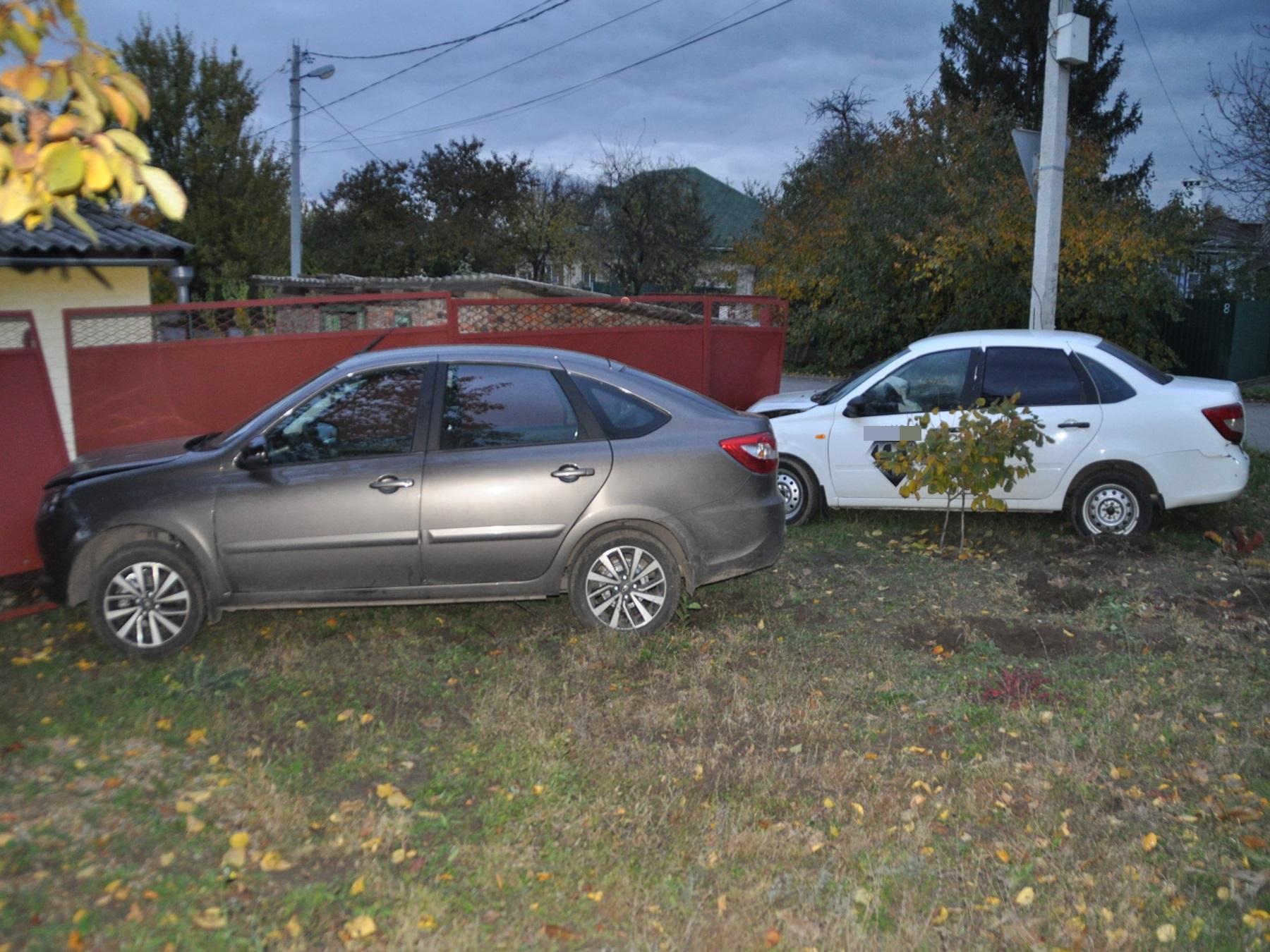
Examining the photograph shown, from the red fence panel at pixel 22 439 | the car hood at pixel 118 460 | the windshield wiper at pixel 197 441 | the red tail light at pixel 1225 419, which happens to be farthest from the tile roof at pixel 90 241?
the red tail light at pixel 1225 419

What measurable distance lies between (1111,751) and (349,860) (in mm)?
3229

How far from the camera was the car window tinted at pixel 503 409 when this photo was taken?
6.05 metres

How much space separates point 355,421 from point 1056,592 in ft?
15.0

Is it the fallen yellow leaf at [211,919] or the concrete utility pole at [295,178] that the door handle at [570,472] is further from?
the concrete utility pole at [295,178]

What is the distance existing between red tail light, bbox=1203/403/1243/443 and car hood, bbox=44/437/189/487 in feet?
22.9

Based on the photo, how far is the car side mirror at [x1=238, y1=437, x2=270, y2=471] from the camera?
5816 millimetres

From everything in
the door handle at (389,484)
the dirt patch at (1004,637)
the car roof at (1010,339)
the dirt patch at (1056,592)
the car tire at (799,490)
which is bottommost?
the dirt patch at (1004,637)

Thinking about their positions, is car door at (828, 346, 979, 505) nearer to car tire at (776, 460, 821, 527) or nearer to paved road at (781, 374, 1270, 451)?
car tire at (776, 460, 821, 527)

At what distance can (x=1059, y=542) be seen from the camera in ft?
27.4

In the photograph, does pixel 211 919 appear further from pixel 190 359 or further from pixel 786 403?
pixel 786 403

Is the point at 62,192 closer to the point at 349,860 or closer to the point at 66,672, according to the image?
the point at 349,860

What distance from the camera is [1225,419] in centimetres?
792

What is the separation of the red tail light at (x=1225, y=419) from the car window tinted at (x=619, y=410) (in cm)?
436

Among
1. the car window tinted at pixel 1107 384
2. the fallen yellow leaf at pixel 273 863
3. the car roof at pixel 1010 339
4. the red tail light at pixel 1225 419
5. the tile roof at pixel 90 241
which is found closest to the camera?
the fallen yellow leaf at pixel 273 863
